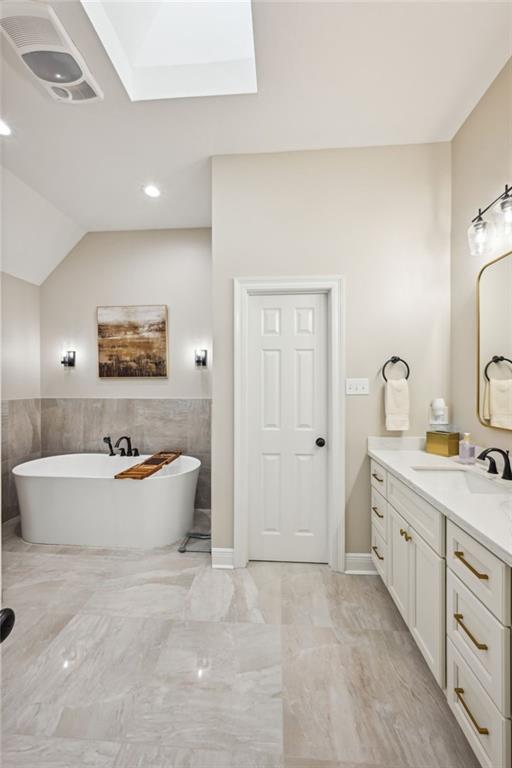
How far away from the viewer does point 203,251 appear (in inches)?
161

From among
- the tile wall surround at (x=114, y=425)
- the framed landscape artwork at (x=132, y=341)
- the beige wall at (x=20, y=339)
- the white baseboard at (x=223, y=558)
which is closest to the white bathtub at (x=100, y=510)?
the white baseboard at (x=223, y=558)

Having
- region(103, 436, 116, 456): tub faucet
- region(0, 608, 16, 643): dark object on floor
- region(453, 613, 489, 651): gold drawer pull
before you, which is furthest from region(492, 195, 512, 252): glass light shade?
region(103, 436, 116, 456): tub faucet

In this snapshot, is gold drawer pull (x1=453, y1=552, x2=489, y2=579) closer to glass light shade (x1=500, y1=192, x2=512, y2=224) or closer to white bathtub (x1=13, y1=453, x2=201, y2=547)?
glass light shade (x1=500, y1=192, x2=512, y2=224)

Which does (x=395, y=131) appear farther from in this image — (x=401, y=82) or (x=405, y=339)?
(x=405, y=339)

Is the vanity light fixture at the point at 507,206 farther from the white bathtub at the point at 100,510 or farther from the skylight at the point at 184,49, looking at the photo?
the white bathtub at the point at 100,510

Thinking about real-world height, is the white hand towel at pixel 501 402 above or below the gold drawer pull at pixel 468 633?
above

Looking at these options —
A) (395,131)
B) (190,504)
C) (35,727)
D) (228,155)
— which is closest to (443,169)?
(395,131)

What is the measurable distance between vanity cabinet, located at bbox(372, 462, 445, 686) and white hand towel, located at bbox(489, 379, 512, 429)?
64cm

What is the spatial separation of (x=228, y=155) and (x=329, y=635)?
316 cm

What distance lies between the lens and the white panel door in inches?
110

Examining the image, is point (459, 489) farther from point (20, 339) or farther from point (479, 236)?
point (20, 339)

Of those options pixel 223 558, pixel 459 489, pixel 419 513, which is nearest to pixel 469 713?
pixel 419 513

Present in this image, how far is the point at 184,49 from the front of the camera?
215 cm

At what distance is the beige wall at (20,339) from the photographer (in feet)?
12.3
